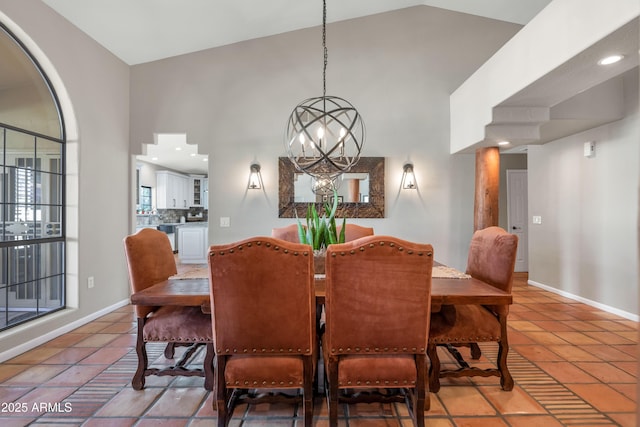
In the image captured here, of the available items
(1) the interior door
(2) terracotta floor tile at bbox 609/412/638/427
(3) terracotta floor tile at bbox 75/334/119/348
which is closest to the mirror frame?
(3) terracotta floor tile at bbox 75/334/119/348

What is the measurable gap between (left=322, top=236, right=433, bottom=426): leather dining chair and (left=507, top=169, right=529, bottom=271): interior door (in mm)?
5156

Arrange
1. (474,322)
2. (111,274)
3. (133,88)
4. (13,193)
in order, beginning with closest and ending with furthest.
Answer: (474,322) < (13,193) < (111,274) < (133,88)

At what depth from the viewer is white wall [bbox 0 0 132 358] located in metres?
2.62

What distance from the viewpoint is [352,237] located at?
10.5 ft

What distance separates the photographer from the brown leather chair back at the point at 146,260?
6.31ft

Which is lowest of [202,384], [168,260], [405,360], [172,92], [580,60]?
[202,384]

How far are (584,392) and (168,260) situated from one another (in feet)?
9.57

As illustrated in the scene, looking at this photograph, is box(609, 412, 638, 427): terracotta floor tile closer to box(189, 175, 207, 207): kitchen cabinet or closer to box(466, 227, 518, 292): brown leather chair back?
box(466, 227, 518, 292): brown leather chair back

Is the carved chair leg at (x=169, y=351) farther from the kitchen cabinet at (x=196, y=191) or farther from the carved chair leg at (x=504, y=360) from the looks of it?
the kitchen cabinet at (x=196, y=191)

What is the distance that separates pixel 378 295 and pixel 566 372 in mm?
1794

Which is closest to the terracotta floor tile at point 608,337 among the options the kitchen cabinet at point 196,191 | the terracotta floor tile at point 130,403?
the terracotta floor tile at point 130,403

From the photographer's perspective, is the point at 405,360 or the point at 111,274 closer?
the point at 405,360

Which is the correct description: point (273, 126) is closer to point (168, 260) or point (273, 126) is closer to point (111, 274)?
point (168, 260)

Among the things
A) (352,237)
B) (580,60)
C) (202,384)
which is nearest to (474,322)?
(352,237)
